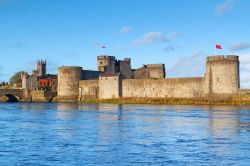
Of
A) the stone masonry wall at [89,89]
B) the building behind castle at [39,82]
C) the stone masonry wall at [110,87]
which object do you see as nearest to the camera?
the stone masonry wall at [110,87]

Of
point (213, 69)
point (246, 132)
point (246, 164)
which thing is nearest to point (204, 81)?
point (213, 69)

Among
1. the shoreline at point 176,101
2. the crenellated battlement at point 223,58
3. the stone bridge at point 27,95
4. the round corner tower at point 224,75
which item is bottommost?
the shoreline at point 176,101

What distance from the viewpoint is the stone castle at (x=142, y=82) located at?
48438 millimetres

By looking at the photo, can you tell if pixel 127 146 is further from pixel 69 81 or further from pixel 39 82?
pixel 39 82

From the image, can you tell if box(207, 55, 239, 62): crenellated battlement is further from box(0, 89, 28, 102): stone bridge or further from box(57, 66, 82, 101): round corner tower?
box(0, 89, 28, 102): stone bridge

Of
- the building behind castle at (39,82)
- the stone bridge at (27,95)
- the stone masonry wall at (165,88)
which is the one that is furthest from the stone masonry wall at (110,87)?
the building behind castle at (39,82)

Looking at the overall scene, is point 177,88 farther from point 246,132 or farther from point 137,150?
point 137,150

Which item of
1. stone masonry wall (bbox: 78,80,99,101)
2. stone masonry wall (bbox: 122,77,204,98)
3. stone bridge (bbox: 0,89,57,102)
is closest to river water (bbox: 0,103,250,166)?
stone masonry wall (bbox: 122,77,204,98)

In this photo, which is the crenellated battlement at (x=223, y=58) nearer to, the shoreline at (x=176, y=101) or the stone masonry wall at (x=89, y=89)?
the shoreline at (x=176, y=101)

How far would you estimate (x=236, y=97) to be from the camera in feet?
156

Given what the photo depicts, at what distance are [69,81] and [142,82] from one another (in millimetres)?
12528

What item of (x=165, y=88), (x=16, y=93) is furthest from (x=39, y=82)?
(x=165, y=88)

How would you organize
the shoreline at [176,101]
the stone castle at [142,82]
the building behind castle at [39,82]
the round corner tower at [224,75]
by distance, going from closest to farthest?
the shoreline at [176,101], the round corner tower at [224,75], the stone castle at [142,82], the building behind castle at [39,82]

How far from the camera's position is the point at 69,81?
214 ft
